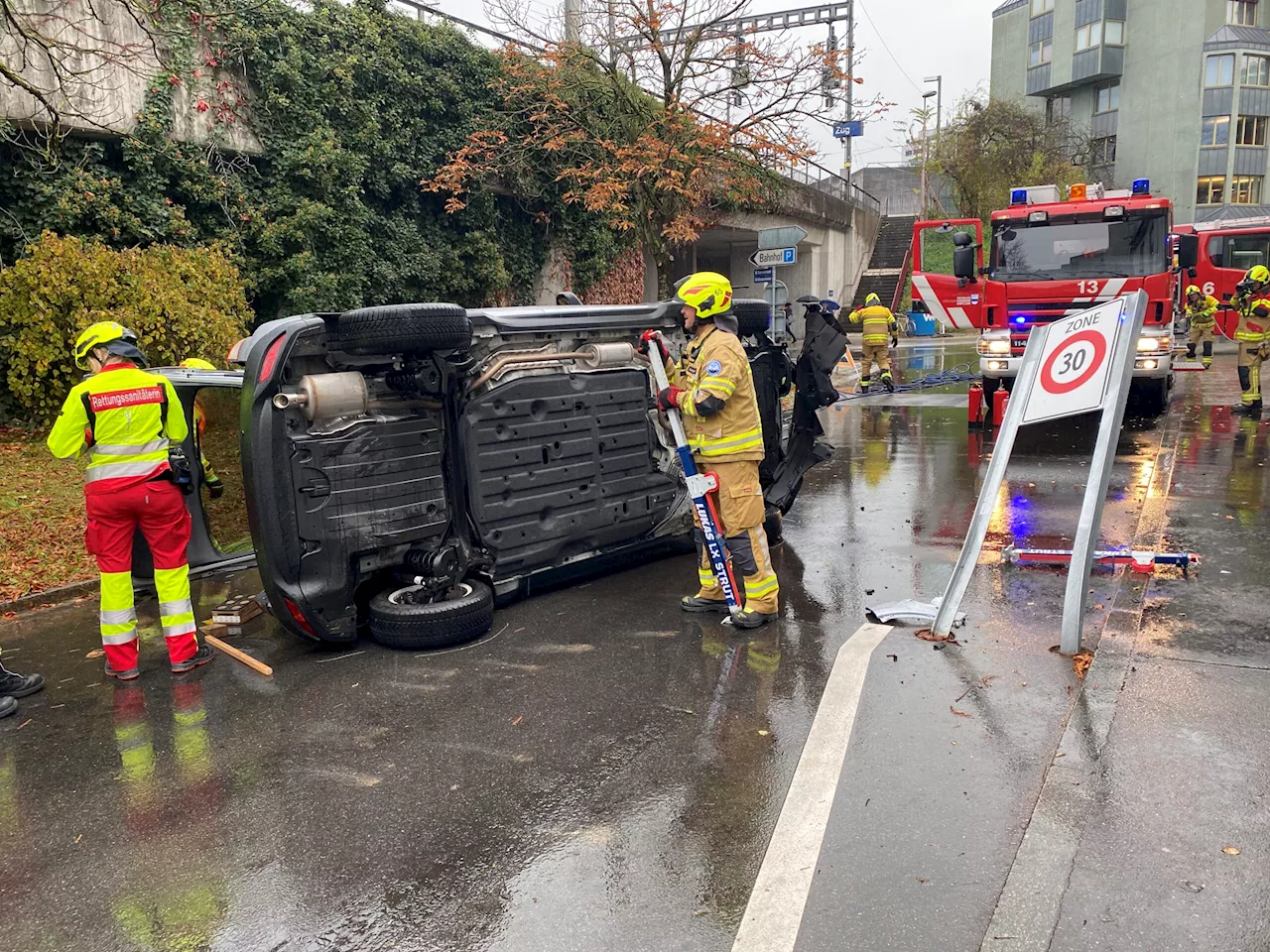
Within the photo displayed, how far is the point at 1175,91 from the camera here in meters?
47.9

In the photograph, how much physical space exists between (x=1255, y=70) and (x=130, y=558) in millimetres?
56675

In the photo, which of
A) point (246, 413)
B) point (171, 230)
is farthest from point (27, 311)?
point (246, 413)

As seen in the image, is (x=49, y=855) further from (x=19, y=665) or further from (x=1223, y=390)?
(x=1223, y=390)

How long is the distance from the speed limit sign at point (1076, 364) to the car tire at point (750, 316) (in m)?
2.40

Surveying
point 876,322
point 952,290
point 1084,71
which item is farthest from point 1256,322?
point 1084,71

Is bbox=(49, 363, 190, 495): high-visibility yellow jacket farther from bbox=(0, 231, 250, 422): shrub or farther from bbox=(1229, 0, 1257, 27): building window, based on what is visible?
bbox=(1229, 0, 1257, 27): building window

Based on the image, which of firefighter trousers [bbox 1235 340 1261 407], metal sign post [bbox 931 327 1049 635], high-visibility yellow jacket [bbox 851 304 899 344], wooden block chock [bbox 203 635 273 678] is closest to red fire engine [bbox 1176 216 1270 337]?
high-visibility yellow jacket [bbox 851 304 899 344]

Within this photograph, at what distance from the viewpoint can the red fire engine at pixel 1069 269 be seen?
11.8 metres

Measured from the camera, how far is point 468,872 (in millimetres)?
3111

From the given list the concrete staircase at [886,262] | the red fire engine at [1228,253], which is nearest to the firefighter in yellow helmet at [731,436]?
the red fire engine at [1228,253]

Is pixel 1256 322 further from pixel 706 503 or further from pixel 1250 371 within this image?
pixel 706 503

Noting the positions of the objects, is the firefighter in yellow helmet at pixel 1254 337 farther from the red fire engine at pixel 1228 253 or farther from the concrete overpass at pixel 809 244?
the concrete overpass at pixel 809 244

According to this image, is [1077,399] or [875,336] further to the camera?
[875,336]

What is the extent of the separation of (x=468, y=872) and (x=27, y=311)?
361 inches
